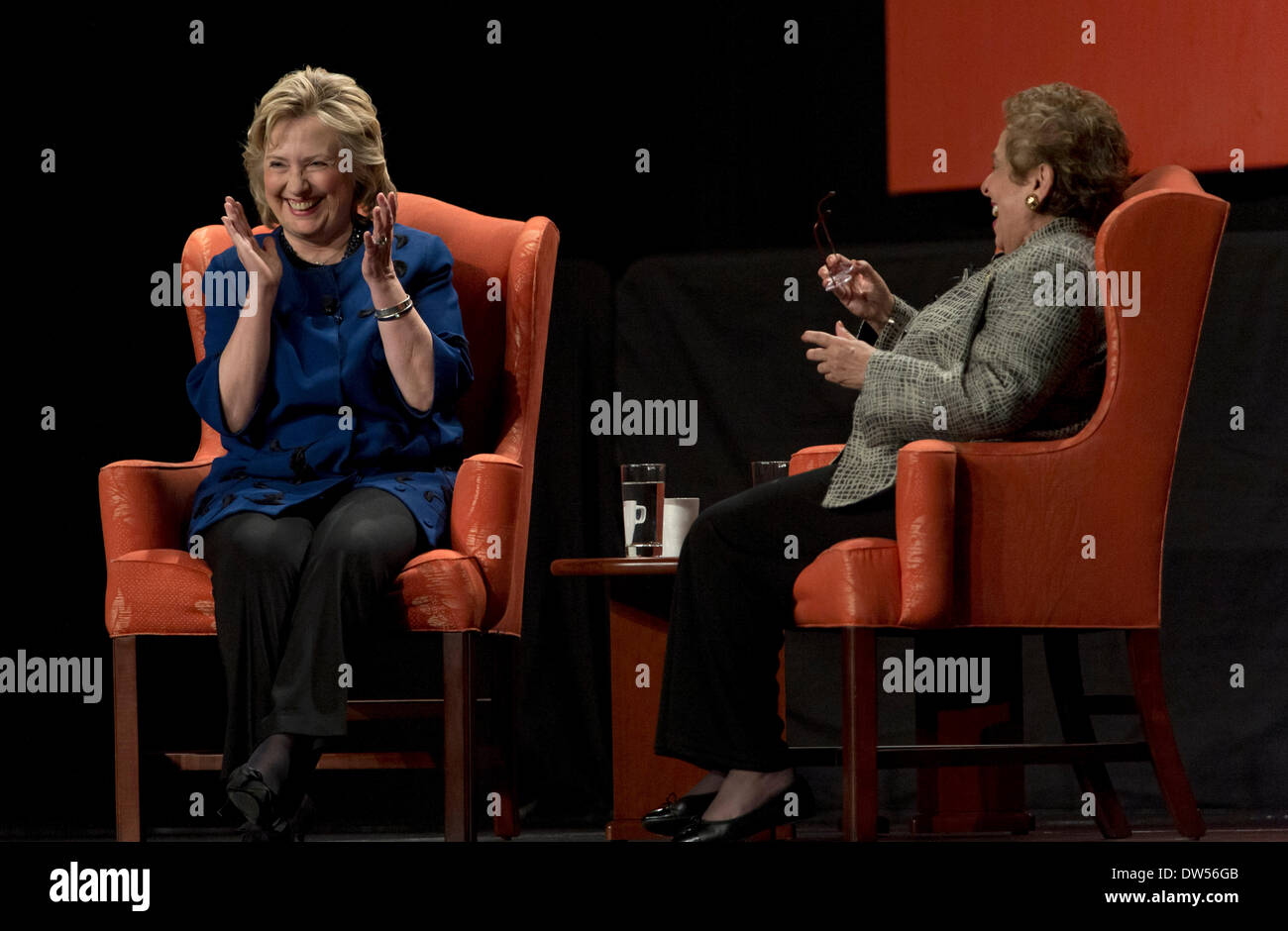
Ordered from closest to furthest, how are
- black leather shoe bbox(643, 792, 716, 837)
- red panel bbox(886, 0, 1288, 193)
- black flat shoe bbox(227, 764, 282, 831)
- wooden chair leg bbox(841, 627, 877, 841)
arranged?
black flat shoe bbox(227, 764, 282, 831), wooden chair leg bbox(841, 627, 877, 841), black leather shoe bbox(643, 792, 716, 837), red panel bbox(886, 0, 1288, 193)

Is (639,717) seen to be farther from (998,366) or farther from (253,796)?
(998,366)

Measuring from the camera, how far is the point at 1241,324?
3461mm

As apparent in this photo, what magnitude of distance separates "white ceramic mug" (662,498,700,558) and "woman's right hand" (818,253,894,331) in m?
0.52

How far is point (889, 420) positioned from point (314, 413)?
1047 millimetres

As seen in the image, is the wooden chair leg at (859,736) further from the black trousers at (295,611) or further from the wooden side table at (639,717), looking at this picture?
the black trousers at (295,611)

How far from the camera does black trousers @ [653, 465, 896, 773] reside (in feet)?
8.10

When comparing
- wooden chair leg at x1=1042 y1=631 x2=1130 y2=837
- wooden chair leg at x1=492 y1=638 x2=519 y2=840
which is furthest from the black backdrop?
wooden chair leg at x1=1042 y1=631 x2=1130 y2=837

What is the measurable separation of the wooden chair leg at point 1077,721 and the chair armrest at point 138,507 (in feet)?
5.37

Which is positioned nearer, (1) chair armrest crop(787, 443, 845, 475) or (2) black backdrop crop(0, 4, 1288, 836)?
(1) chair armrest crop(787, 443, 845, 475)

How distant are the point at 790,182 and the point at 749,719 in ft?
5.76

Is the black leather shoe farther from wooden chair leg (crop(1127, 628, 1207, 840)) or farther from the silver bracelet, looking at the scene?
the silver bracelet

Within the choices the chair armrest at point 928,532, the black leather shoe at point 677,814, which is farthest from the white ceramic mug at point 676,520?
the chair armrest at point 928,532

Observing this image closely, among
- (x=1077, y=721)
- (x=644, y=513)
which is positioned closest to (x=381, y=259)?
(x=644, y=513)
